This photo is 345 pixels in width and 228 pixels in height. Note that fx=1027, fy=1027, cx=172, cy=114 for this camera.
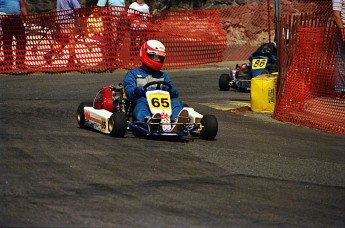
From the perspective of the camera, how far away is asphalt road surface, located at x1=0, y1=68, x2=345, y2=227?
7.87m

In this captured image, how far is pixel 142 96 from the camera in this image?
12.3 metres

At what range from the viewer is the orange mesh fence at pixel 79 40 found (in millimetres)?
21266

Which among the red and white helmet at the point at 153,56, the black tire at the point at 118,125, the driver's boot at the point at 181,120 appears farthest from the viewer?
the red and white helmet at the point at 153,56

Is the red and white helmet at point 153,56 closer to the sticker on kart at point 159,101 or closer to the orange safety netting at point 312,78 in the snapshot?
the sticker on kart at point 159,101

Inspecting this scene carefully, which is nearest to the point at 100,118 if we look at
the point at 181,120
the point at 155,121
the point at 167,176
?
the point at 155,121

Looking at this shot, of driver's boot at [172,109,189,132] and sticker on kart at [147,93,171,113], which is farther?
sticker on kart at [147,93,171,113]

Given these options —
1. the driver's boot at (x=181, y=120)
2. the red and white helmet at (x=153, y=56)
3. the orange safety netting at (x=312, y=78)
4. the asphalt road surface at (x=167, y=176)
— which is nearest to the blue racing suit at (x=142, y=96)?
the red and white helmet at (x=153, y=56)

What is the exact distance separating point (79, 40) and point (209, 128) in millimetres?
10202

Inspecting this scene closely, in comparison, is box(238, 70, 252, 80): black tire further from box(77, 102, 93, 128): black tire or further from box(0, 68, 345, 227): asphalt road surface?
box(77, 102, 93, 128): black tire

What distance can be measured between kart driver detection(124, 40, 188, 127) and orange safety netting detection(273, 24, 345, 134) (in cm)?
297

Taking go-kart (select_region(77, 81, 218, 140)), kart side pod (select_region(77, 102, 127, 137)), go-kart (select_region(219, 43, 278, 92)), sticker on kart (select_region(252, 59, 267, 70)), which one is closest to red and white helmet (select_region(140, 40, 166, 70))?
go-kart (select_region(77, 81, 218, 140))

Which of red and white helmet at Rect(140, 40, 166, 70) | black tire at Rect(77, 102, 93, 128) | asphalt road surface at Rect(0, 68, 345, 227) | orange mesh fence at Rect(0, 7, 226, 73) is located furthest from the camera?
orange mesh fence at Rect(0, 7, 226, 73)

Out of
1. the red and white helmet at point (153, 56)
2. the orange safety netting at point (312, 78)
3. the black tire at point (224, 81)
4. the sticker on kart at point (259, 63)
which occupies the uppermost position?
the red and white helmet at point (153, 56)

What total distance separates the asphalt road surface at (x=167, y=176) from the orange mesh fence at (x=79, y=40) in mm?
6934
